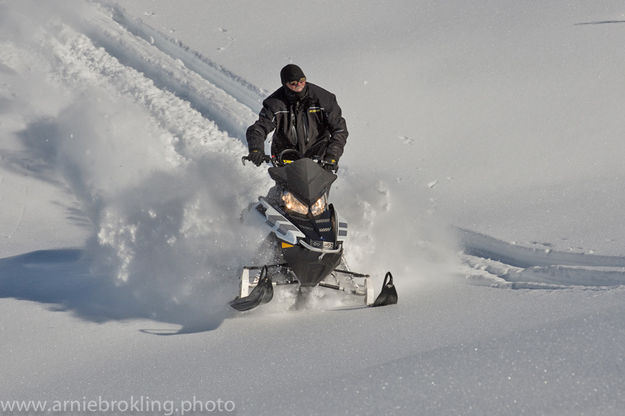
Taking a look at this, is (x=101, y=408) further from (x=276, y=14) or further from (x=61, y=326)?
(x=276, y=14)

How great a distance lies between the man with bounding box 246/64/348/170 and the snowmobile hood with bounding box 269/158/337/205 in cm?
29

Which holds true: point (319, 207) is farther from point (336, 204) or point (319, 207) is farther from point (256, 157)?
point (336, 204)

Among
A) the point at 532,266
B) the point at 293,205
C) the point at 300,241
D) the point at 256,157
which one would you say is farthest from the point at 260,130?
the point at 532,266

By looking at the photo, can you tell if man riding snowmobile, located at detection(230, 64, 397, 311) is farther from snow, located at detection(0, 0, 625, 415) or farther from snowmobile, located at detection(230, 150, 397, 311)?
snow, located at detection(0, 0, 625, 415)

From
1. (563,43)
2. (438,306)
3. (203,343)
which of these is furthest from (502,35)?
(203,343)

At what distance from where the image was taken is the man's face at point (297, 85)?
6031 mm

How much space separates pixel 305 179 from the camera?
580 centimetres

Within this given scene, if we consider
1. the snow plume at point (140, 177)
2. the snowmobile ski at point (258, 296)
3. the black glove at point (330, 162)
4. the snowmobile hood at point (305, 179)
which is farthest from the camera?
the snow plume at point (140, 177)

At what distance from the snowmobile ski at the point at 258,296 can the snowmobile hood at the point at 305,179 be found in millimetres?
680

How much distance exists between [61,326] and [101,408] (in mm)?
2225

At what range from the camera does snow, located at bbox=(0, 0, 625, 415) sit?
4.29m

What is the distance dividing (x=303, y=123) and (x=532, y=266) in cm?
241

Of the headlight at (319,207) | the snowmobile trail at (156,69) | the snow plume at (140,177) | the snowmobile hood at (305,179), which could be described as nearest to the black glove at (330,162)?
the snowmobile hood at (305,179)

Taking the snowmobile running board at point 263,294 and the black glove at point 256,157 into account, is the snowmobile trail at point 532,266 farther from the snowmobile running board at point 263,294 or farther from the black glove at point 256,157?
the black glove at point 256,157
